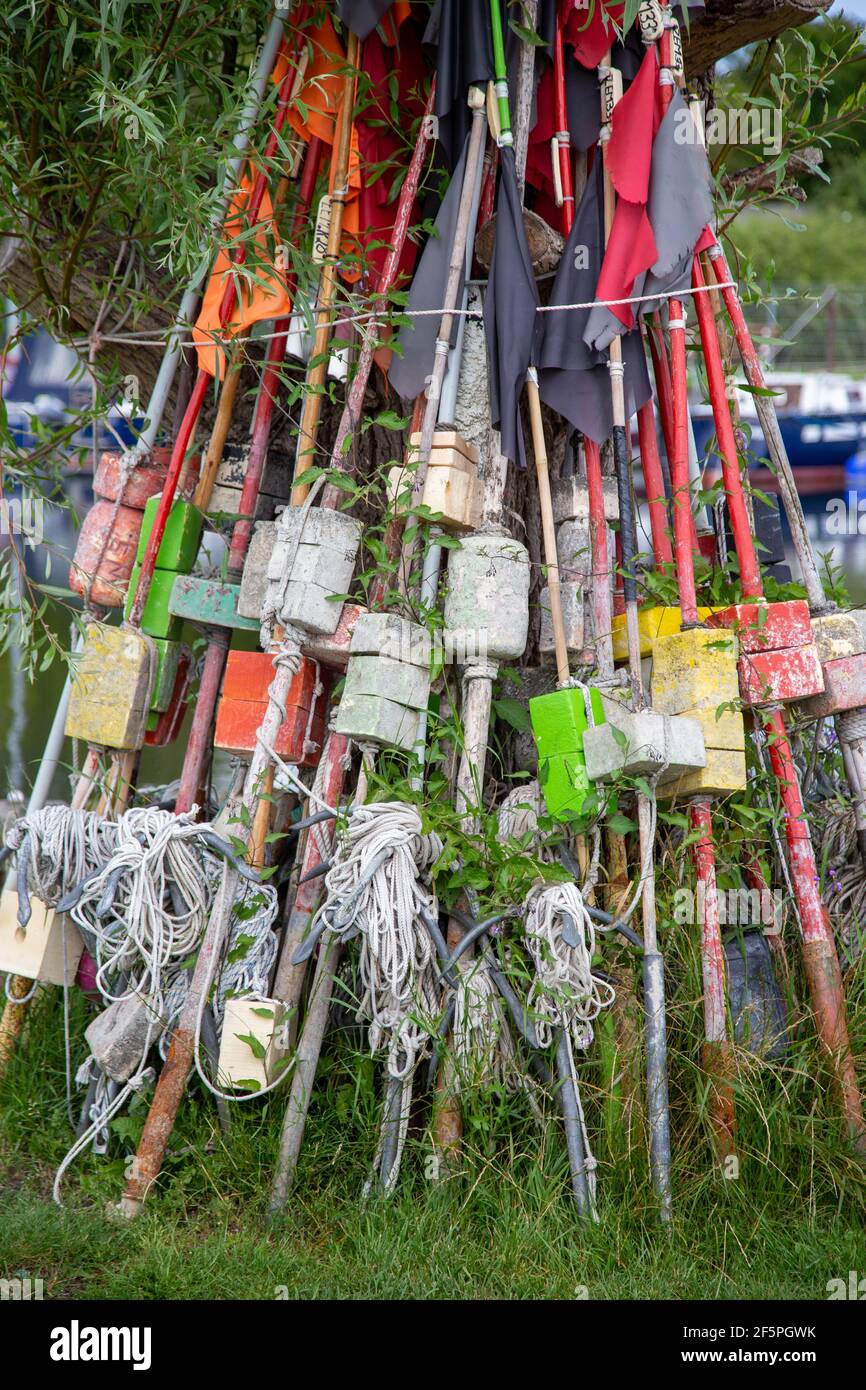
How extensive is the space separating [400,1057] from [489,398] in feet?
5.38

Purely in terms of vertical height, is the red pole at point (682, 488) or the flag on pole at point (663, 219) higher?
the flag on pole at point (663, 219)

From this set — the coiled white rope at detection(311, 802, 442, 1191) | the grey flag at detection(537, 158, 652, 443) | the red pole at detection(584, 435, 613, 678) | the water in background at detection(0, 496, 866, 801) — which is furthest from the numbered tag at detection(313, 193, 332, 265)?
the water in background at detection(0, 496, 866, 801)

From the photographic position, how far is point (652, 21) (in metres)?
3.30

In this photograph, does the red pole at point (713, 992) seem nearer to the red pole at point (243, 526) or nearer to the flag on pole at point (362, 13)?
the red pole at point (243, 526)

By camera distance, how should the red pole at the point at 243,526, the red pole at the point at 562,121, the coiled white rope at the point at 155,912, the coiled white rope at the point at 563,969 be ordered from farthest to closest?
the red pole at the point at 243,526, the red pole at the point at 562,121, the coiled white rope at the point at 155,912, the coiled white rope at the point at 563,969

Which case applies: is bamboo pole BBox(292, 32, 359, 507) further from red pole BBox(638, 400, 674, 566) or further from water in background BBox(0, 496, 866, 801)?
water in background BBox(0, 496, 866, 801)

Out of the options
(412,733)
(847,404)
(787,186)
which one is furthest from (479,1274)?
(847,404)

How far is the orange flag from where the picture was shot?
11.2ft

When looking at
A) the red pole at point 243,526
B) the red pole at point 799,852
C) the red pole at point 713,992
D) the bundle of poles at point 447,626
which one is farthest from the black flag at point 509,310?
the red pole at point 713,992

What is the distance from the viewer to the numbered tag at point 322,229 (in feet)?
11.5

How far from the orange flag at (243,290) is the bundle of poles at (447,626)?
29 millimetres

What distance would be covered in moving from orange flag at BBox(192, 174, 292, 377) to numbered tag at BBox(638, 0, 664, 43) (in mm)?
1052

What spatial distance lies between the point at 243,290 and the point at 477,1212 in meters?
2.40

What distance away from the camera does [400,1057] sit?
3053mm
